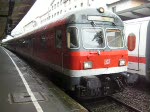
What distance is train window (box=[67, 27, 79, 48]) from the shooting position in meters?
9.27

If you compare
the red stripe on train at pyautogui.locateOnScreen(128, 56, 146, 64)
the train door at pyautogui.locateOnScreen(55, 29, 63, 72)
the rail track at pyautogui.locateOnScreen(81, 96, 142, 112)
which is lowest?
the rail track at pyautogui.locateOnScreen(81, 96, 142, 112)

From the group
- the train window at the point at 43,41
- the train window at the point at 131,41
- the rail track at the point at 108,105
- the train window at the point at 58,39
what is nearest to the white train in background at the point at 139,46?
the train window at the point at 131,41

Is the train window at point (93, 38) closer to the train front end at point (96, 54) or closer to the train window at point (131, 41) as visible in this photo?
the train front end at point (96, 54)

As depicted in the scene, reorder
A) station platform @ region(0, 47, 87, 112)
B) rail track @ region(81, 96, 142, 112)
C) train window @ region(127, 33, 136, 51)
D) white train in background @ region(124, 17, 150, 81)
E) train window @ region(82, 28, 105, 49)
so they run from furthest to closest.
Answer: train window @ region(127, 33, 136, 51)
white train in background @ region(124, 17, 150, 81)
train window @ region(82, 28, 105, 49)
rail track @ region(81, 96, 142, 112)
station platform @ region(0, 47, 87, 112)

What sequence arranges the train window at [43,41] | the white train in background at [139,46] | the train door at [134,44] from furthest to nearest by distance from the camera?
1. the train window at [43,41]
2. the train door at [134,44]
3. the white train in background at [139,46]

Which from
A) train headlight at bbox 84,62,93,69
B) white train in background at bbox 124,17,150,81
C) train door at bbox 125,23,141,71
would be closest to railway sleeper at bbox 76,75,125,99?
train headlight at bbox 84,62,93,69

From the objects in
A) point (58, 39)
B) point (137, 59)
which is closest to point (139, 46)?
point (137, 59)

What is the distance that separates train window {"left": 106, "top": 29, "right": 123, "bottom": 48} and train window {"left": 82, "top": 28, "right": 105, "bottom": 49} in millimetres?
304

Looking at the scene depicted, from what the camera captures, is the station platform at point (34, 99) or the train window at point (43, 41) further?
the train window at point (43, 41)

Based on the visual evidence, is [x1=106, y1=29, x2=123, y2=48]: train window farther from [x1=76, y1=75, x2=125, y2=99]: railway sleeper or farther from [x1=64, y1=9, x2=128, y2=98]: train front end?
[x1=76, y1=75, x2=125, y2=99]: railway sleeper

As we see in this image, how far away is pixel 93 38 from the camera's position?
31.7 ft

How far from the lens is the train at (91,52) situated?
30.2 feet

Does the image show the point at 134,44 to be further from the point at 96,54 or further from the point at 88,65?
the point at 88,65

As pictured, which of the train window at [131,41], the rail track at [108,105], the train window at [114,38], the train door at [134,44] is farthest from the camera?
the train window at [131,41]
